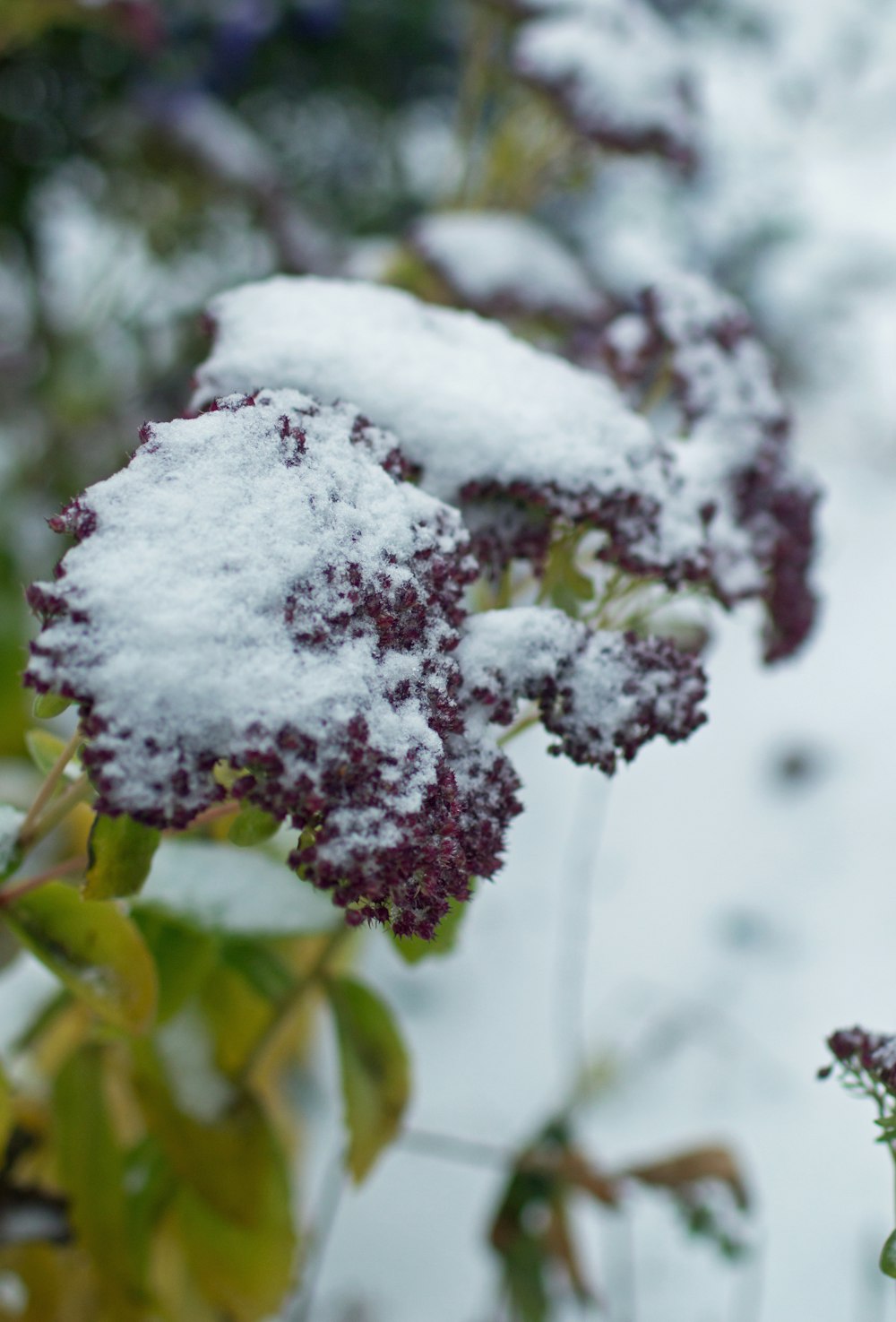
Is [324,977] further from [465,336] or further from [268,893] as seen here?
[465,336]

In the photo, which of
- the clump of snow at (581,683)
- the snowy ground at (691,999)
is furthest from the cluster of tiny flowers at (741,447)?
the snowy ground at (691,999)

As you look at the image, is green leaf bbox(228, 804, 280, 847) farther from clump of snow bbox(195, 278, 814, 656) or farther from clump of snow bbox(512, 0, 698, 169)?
clump of snow bbox(512, 0, 698, 169)

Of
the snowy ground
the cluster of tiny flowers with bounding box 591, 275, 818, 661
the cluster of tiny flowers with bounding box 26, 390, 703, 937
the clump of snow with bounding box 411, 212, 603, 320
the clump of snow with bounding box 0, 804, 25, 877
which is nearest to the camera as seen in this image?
the cluster of tiny flowers with bounding box 26, 390, 703, 937

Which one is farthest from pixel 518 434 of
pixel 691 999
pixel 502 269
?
pixel 691 999

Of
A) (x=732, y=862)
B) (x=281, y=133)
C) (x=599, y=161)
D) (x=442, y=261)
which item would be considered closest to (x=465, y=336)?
(x=442, y=261)

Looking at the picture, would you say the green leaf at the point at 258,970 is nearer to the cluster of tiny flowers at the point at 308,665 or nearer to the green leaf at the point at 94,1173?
the green leaf at the point at 94,1173

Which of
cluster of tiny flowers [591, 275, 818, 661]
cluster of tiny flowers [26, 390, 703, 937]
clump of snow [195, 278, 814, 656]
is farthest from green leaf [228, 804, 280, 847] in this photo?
cluster of tiny flowers [591, 275, 818, 661]
